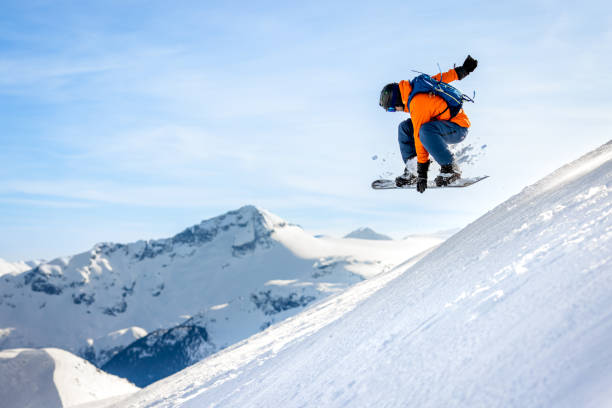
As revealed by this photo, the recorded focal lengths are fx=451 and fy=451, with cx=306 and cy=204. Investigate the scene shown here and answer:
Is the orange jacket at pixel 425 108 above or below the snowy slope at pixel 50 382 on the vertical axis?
above

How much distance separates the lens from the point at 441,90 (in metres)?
6.18

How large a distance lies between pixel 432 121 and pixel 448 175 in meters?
1.02

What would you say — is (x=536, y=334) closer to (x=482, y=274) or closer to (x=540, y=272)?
(x=540, y=272)

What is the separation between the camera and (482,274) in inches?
131

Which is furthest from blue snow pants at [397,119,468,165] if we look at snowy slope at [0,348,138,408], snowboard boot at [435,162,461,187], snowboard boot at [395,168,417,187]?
snowy slope at [0,348,138,408]

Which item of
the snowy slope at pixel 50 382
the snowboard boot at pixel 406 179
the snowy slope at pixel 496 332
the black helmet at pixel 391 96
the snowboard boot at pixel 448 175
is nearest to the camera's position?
the snowy slope at pixel 496 332

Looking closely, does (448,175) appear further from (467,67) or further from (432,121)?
(467,67)

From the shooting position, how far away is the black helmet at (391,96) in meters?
6.60

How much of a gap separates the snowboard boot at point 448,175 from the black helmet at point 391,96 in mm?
1171

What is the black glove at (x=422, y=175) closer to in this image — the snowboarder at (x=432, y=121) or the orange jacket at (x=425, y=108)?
the snowboarder at (x=432, y=121)

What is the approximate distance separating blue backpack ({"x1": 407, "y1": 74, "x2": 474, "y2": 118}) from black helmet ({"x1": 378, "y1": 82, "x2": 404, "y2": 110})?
0.95ft

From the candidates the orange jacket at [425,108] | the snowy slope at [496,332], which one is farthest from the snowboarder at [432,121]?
the snowy slope at [496,332]

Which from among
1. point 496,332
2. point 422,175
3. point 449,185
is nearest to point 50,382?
point 422,175

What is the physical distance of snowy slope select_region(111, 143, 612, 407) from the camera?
1823 millimetres
